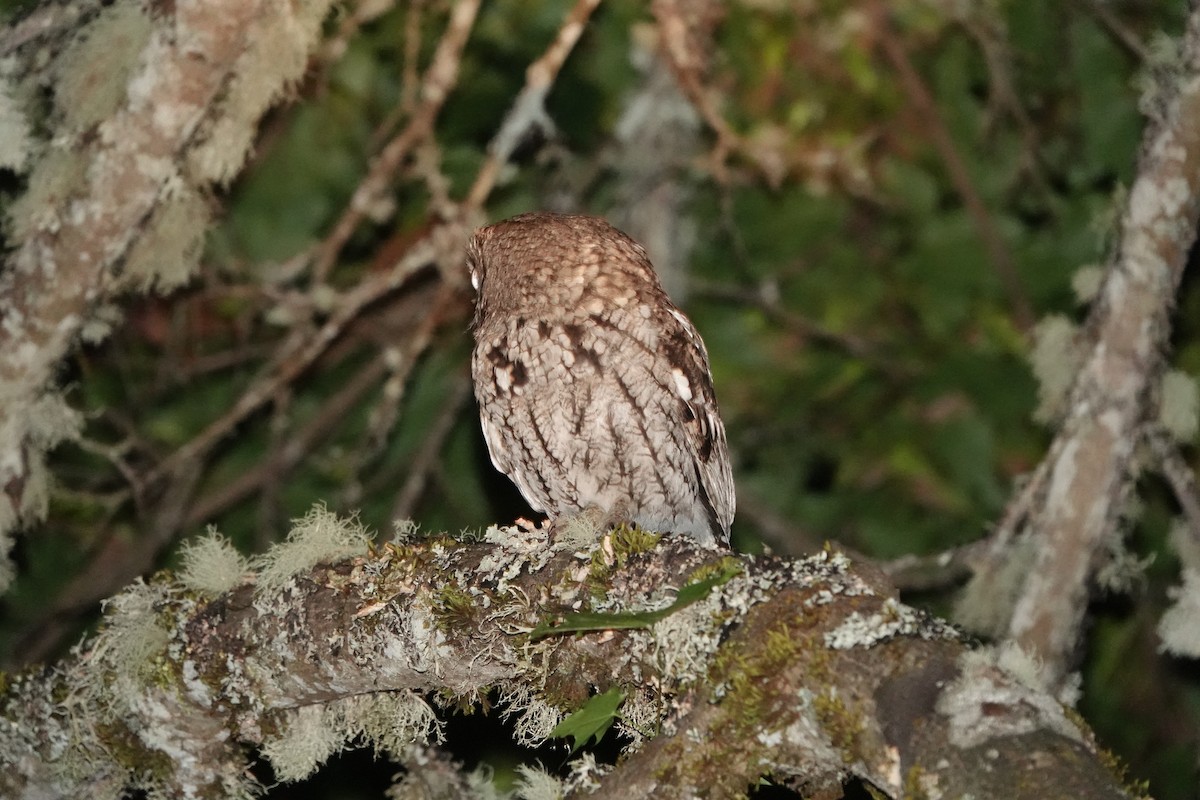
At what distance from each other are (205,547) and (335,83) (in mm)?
2741

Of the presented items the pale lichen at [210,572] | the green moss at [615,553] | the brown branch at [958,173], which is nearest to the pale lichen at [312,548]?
the pale lichen at [210,572]

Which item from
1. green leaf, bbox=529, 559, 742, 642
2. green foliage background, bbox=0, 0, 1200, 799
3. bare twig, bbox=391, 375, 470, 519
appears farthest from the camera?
green foliage background, bbox=0, 0, 1200, 799

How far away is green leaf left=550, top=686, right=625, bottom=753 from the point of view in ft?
6.49

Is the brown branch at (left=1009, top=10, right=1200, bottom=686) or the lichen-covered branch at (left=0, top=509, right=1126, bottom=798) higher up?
the brown branch at (left=1009, top=10, right=1200, bottom=686)

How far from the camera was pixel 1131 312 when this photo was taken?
3523 millimetres

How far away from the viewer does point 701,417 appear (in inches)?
140

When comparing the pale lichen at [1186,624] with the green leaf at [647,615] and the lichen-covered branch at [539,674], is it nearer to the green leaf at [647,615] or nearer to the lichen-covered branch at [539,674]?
the lichen-covered branch at [539,674]

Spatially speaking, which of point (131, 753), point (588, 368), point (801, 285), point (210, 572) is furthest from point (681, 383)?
point (801, 285)

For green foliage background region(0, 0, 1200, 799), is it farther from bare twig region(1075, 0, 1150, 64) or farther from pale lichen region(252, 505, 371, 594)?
pale lichen region(252, 505, 371, 594)

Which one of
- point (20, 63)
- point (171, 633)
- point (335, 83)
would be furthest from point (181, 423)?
point (171, 633)

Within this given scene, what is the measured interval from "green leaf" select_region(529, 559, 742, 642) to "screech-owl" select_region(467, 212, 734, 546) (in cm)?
125

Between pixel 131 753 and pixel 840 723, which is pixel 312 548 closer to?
pixel 131 753

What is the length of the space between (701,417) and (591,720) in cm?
164

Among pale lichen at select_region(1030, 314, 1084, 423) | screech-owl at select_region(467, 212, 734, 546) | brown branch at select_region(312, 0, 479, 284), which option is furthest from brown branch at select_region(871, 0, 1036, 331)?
screech-owl at select_region(467, 212, 734, 546)
